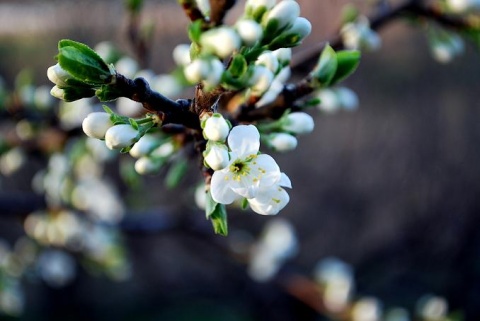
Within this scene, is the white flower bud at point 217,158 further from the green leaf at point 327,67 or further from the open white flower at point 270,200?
the green leaf at point 327,67

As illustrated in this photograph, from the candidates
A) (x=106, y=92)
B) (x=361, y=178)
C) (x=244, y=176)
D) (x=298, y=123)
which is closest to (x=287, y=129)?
(x=298, y=123)

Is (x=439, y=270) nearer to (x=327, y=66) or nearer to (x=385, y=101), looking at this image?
(x=385, y=101)

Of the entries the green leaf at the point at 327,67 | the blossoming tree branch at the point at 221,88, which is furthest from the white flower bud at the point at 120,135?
the green leaf at the point at 327,67

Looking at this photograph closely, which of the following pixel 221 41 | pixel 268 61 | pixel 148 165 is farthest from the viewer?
pixel 148 165

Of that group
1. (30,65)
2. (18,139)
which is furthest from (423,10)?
(30,65)

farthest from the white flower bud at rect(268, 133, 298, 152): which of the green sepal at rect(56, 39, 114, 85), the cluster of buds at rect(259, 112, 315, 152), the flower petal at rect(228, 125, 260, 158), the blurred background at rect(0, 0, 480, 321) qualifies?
the blurred background at rect(0, 0, 480, 321)

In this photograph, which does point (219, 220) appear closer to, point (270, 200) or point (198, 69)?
point (270, 200)

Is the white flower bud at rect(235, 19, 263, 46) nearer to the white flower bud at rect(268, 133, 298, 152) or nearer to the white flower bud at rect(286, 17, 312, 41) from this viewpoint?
the white flower bud at rect(286, 17, 312, 41)

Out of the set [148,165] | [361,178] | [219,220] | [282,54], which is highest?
[361,178]
